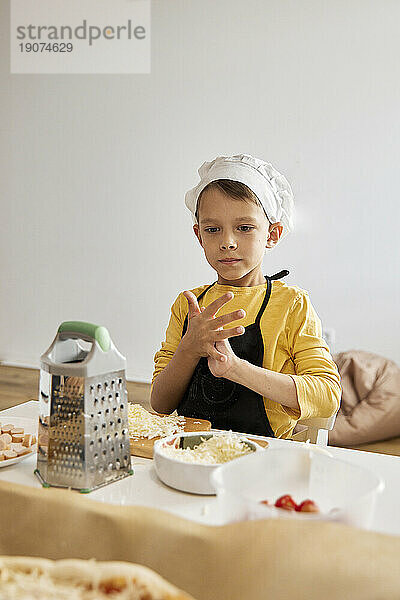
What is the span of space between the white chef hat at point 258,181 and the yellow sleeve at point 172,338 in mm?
257

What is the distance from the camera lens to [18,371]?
4730mm

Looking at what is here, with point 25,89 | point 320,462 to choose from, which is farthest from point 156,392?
point 25,89

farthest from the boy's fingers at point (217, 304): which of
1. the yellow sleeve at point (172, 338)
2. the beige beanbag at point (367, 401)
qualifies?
the beige beanbag at point (367, 401)

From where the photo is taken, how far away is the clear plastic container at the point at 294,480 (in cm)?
86

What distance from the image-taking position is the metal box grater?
38.9 inches

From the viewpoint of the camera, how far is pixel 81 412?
3.23 ft

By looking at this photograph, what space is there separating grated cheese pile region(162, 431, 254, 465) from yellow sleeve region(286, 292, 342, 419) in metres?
0.36

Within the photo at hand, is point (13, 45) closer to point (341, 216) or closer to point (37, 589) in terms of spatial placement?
point (341, 216)

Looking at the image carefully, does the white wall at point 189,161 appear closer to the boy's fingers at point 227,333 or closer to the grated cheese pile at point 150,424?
the boy's fingers at point 227,333

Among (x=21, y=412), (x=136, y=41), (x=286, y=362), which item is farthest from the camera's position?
(x=136, y=41)

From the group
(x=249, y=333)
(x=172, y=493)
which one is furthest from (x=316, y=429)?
(x=172, y=493)

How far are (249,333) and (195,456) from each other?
1.93 ft

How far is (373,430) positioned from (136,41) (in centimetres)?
288

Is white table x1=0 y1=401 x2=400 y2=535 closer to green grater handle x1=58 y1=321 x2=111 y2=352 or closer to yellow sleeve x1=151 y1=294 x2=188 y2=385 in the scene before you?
green grater handle x1=58 y1=321 x2=111 y2=352
